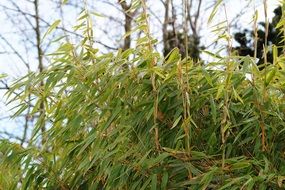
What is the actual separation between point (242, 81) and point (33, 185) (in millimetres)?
1022

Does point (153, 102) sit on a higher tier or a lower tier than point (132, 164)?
higher

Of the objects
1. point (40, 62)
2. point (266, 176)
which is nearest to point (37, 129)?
point (266, 176)

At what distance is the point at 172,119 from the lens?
7.82 feet

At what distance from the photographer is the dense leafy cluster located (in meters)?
2.25

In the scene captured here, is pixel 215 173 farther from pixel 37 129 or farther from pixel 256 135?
pixel 37 129

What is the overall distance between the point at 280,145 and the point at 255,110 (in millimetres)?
155

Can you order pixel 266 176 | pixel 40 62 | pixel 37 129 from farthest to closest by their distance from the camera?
pixel 40 62 < pixel 37 129 < pixel 266 176

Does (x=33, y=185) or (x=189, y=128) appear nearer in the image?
(x=189, y=128)

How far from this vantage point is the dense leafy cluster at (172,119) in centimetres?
225

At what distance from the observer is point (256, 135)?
2.30 meters

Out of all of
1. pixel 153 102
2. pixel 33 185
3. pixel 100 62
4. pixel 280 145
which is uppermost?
pixel 100 62

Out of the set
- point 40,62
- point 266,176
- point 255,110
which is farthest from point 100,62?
point 40,62

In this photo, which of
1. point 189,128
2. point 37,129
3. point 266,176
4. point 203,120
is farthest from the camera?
point 37,129

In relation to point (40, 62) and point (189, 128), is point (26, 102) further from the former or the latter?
point (40, 62)
